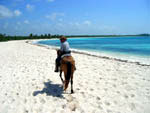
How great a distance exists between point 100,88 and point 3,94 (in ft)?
10.8

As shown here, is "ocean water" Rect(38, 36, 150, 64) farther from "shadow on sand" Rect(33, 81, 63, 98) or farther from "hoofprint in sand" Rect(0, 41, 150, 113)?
"shadow on sand" Rect(33, 81, 63, 98)

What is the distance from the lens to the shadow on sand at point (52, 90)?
12.1ft

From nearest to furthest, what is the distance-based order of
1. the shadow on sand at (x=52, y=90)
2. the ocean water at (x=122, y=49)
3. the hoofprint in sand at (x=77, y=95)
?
the hoofprint in sand at (x=77, y=95)
the shadow on sand at (x=52, y=90)
the ocean water at (x=122, y=49)

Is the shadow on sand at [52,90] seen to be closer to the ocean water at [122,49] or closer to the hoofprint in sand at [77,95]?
the hoofprint in sand at [77,95]

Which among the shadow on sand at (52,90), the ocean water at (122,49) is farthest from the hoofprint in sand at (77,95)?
the ocean water at (122,49)

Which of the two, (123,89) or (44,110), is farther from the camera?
(123,89)

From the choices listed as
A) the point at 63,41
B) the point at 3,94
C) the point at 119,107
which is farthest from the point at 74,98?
the point at 3,94

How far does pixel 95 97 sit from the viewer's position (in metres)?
3.46

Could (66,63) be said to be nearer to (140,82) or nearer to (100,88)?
(100,88)

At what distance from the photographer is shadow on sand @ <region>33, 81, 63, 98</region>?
12.1 feet

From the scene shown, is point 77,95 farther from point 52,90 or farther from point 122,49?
point 122,49

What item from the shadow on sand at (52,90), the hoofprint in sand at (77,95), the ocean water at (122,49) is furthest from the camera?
the ocean water at (122,49)

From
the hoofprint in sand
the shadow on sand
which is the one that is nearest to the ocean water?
the hoofprint in sand

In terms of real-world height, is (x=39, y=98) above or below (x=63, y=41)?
below
